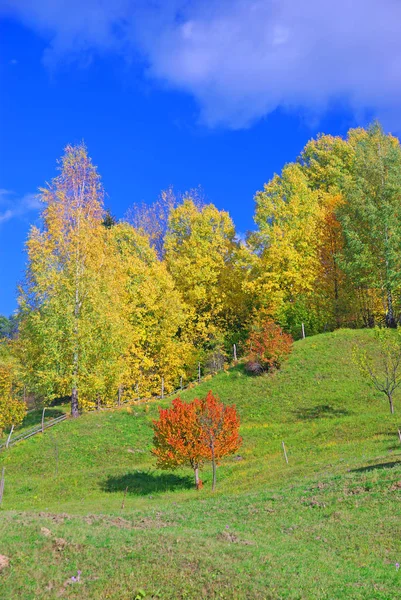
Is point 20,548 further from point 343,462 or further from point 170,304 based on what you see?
point 170,304

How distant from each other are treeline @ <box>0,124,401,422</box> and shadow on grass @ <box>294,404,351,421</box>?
42.5ft

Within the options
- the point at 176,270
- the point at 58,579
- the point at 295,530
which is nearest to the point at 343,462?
the point at 295,530

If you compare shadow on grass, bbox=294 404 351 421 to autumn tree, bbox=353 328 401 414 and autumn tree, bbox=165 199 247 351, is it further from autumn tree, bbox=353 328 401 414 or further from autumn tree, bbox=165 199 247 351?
autumn tree, bbox=165 199 247 351

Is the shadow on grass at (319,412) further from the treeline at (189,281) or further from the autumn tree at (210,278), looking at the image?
the autumn tree at (210,278)

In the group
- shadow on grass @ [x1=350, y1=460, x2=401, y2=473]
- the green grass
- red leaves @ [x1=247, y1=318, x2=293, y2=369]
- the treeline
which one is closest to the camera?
the green grass

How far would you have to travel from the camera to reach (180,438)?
2639 cm

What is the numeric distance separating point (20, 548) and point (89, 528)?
253cm

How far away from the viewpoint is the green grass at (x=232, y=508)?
11.1 m

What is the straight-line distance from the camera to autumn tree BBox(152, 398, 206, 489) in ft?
85.7

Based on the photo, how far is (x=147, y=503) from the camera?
77.4ft

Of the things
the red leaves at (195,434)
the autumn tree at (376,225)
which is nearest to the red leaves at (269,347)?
the autumn tree at (376,225)

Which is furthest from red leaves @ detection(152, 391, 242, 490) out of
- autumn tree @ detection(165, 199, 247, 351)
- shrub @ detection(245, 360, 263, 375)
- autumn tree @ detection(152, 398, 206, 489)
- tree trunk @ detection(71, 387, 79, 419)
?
autumn tree @ detection(165, 199, 247, 351)

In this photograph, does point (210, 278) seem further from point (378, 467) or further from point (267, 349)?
point (378, 467)

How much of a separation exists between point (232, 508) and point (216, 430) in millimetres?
7307
